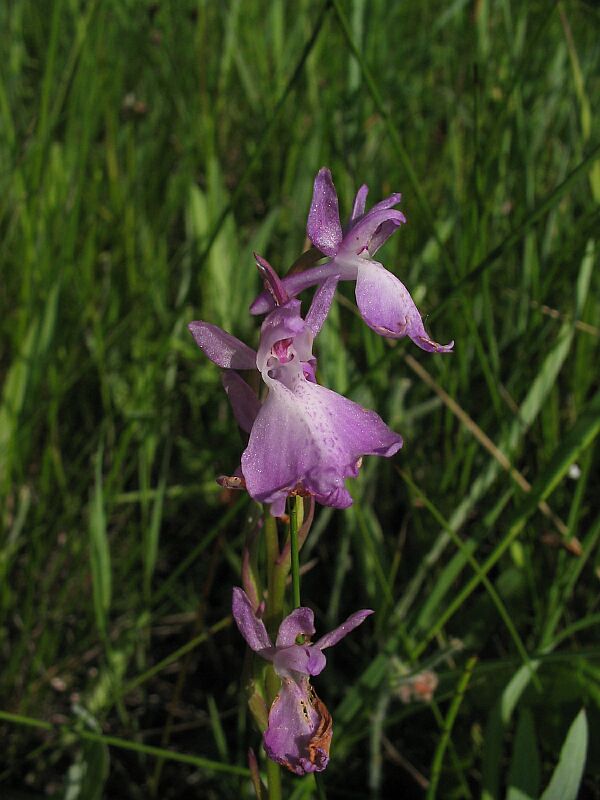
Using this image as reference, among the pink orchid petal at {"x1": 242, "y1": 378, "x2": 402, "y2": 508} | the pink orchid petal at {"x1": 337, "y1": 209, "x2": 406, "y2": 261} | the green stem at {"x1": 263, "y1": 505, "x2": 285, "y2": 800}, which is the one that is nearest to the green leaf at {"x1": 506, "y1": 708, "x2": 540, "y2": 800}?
the green stem at {"x1": 263, "y1": 505, "x2": 285, "y2": 800}

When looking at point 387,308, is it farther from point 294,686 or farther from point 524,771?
point 524,771

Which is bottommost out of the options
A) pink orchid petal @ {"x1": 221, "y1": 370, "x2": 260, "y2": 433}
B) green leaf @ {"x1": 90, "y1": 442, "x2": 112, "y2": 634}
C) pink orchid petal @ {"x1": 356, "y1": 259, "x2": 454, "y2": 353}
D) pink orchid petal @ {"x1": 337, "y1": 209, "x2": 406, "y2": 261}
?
green leaf @ {"x1": 90, "y1": 442, "x2": 112, "y2": 634}

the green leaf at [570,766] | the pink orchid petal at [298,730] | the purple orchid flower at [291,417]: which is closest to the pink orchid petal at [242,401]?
the purple orchid flower at [291,417]

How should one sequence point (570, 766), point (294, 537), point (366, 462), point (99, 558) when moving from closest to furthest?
point (294, 537)
point (570, 766)
point (99, 558)
point (366, 462)

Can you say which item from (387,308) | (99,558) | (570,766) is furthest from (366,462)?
(387,308)

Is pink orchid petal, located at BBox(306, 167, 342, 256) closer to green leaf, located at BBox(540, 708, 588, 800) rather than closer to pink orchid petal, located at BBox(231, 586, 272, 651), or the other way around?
pink orchid petal, located at BBox(231, 586, 272, 651)

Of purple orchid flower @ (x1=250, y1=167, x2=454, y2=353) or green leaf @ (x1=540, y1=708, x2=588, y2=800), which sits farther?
green leaf @ (x1=540, y1=708, x2=588, y2=800)

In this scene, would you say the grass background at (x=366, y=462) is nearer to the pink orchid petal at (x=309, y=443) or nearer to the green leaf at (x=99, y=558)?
the green leaf at (x=99, y=558)
